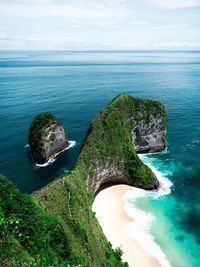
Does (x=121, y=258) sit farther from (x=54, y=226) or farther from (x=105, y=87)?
(x=105, y=87)

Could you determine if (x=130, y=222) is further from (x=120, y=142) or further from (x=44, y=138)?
(x=44, y=138)

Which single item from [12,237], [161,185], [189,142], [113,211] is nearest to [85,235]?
[12,237]

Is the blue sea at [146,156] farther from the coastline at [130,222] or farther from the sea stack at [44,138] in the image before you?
the sea stack at [44,138]

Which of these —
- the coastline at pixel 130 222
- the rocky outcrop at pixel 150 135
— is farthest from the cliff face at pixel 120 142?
the coastline at pixel 130 222

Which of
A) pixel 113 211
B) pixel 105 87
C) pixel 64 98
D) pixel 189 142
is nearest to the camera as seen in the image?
pixel 113 211

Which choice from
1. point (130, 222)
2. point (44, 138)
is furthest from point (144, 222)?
point (44, 138)

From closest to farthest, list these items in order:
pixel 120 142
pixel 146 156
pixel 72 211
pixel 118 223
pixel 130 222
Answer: pixel 72 211
pixel 118 223
pixel 130 222
pixel 120 142
pixel 146 156
